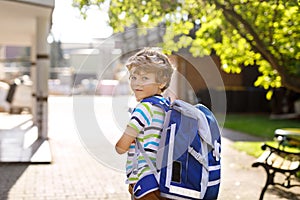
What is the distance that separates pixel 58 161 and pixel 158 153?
7.60 meters

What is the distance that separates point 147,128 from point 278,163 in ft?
14.4

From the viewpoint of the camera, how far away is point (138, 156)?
298 cm

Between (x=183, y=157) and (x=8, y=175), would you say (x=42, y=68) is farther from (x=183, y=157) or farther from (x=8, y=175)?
(x=183, y=157)

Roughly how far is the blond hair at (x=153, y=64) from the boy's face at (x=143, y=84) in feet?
0.08

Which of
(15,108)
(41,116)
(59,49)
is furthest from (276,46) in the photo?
(59,49)

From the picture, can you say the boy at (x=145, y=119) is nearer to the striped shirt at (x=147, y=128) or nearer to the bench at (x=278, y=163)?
the striped shirt at (x=147, y=128)

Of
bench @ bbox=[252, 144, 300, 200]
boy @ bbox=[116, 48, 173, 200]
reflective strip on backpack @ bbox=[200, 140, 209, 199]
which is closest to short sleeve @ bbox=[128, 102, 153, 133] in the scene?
boy @ bbox=[116, 48, 173, 200]

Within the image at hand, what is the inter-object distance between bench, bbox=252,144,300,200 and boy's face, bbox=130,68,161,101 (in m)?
3.85

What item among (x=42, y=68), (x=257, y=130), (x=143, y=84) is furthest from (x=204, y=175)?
(x=257, y=130)

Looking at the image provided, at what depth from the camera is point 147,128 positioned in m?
2.95

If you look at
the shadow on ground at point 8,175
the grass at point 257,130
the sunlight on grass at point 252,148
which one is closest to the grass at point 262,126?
the grass at point 257,130

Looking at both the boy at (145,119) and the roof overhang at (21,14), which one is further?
the roof overhang at (21,14)

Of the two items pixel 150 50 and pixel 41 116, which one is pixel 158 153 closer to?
pixel 150 50

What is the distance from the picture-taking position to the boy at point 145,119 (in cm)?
295
